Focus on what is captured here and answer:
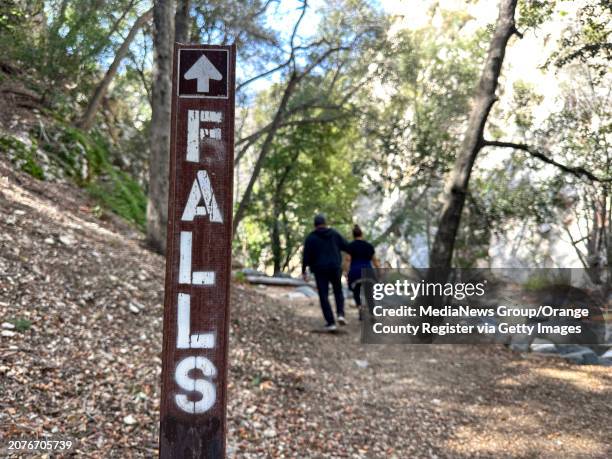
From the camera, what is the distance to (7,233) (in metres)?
6.50

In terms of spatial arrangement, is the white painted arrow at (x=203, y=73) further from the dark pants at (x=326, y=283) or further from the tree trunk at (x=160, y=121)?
the tree trunk at (x=160, y=121)

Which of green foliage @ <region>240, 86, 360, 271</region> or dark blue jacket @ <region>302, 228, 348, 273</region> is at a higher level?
green foliage @ <region>240, 86, 360, 271</region>

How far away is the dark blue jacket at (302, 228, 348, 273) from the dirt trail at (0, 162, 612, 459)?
1.20 metres

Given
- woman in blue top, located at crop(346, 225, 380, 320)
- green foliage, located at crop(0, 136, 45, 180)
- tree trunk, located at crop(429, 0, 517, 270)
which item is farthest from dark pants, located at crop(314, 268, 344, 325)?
green foliage, located at crop(0, 136, 45, 180)

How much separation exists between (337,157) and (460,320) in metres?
13.0

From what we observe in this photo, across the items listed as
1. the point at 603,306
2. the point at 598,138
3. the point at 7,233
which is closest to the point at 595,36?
the point at 598,138

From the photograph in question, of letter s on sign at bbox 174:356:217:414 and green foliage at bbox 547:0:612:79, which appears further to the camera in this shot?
green foliage at bbox 547:0:612:79

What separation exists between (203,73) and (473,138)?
22.8ft

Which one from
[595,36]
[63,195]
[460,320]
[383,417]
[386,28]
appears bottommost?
[383,417]

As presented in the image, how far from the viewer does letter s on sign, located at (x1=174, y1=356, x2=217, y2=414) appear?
251cm

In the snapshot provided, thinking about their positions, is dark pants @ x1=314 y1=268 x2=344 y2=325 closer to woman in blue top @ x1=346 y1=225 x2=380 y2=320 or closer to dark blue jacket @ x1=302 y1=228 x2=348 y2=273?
dark blue jacket @ x1=302 y1=228 x2=348 y2=273

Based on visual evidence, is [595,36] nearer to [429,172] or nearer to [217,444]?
[429,172]

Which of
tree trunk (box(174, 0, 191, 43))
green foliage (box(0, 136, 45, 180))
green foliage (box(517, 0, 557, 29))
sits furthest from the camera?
tree trunk (box(174, 0, 191, 43))


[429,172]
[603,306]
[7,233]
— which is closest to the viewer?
[7,233]
